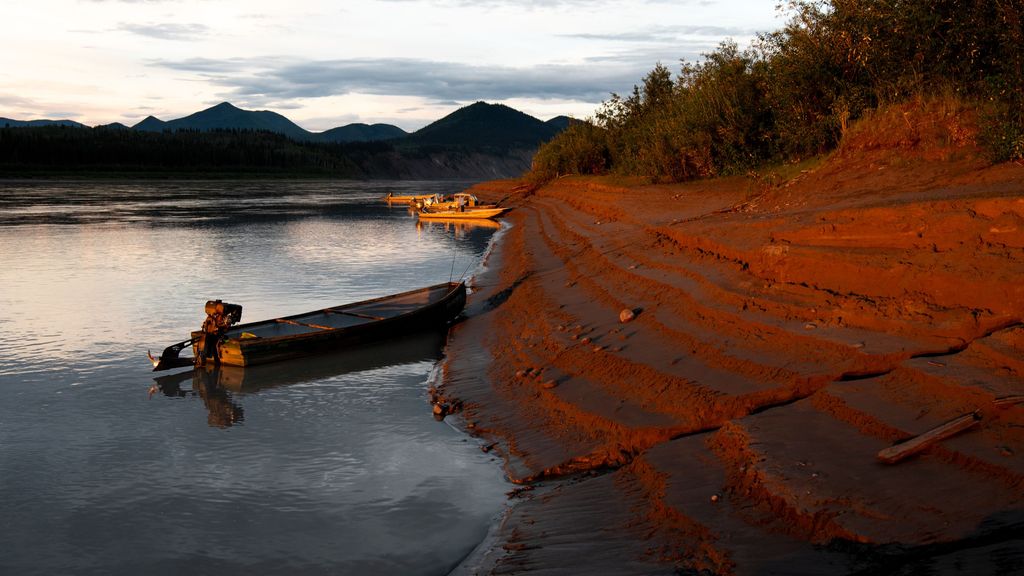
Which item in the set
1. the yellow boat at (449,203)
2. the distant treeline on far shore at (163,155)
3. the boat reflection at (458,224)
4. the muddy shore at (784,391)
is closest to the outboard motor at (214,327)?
the muddy shore at (784,391)

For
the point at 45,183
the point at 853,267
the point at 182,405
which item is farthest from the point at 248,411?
the point at 45,183

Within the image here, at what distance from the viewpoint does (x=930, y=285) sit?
33.7ft

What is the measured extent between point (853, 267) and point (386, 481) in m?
7.13

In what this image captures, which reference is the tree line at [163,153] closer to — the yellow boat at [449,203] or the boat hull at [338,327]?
the yellow boat at [449,203]

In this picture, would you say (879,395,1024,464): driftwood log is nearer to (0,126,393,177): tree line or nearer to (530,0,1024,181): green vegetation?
(530,0,1024,181): green vegetation

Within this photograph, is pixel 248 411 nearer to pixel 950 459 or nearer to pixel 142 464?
pixel 142 464

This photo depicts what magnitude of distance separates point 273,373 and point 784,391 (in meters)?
9.44

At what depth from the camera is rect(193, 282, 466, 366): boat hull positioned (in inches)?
582

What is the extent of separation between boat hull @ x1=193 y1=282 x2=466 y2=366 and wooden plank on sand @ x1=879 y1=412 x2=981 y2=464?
1092 centimetres

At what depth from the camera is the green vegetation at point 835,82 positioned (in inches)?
623

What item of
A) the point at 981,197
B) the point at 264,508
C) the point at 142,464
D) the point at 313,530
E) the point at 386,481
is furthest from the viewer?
the point at 981,197

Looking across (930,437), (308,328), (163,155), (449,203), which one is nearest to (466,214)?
(449,203)

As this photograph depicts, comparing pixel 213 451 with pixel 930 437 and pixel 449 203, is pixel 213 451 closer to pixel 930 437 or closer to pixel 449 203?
pixel 930 437

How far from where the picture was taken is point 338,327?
53.2ft
